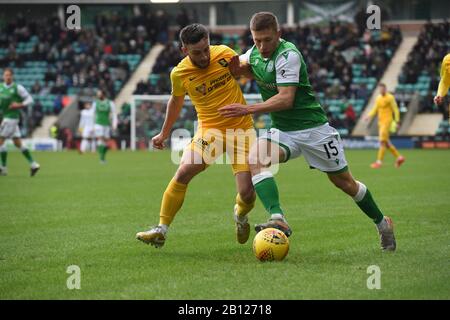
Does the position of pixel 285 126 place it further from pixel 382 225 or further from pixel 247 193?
pixel 382 225

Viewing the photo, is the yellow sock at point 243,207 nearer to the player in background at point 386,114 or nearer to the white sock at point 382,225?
the white sock at point 382,225

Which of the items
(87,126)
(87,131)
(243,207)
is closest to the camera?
(243,207)

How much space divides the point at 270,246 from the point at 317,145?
46.5 inches

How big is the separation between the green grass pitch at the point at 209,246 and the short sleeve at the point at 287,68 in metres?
1.65

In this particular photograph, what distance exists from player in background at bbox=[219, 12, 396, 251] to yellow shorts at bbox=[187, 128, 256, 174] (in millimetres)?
492

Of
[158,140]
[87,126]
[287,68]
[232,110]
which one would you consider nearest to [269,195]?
[232,110]

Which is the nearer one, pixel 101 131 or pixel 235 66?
pixel 235 66

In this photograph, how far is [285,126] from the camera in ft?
26.0

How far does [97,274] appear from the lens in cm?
680

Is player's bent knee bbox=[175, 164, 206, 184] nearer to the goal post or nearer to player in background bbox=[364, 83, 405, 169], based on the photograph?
player in background bbox=[364, 83, 405, 169]

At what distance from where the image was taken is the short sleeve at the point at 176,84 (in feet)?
27.0

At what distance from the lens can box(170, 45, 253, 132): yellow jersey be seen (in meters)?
8.23

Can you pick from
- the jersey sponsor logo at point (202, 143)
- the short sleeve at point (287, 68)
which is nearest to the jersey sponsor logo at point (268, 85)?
the short sleeve at point (287, 68)
